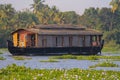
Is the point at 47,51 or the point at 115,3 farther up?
the point at 115,3

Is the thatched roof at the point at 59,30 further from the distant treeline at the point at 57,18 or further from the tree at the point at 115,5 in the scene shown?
the tree at the point at 115,5

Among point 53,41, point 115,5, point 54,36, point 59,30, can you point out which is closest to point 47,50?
point 53,41

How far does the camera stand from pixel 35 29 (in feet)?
148

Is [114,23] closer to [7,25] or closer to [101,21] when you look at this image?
[101,21]

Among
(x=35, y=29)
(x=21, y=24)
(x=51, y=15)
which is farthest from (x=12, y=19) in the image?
(x=35, y=29)

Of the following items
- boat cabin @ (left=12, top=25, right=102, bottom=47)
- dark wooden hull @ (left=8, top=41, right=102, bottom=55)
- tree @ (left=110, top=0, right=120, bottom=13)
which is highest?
tree @ (left=110, top=0, right=120, bottom=13)

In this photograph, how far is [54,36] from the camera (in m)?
44.6

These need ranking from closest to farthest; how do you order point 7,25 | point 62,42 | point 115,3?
1. point 62,42
2. point 7,25
3. point 115,3

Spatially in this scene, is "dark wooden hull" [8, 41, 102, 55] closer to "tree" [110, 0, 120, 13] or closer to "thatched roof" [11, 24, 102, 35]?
"thatched roof" [11, 24, 102, 35]

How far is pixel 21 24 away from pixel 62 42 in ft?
72.5

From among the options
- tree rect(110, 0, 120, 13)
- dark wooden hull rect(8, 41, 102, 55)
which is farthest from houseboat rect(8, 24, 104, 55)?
tree rect(110, 0, 120, 13)

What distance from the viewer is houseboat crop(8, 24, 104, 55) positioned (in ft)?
138

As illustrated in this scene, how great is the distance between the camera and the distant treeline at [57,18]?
63.7m

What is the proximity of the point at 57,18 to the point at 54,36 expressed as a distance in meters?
26.5
